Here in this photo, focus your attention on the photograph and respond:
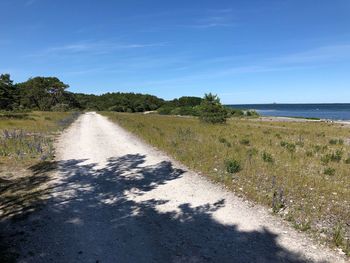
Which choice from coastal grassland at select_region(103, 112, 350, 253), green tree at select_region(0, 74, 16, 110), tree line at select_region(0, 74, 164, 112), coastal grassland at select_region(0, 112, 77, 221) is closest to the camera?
coastal grassland at select_region(103, 112, 350, 253)

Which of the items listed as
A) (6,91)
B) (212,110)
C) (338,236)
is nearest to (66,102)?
(6,91)

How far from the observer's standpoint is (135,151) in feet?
52.9

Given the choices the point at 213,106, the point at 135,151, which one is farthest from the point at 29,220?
the point at 213,106

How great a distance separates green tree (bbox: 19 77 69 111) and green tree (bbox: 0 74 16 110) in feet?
190

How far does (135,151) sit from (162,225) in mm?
9776

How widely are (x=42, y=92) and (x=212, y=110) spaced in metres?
82.7

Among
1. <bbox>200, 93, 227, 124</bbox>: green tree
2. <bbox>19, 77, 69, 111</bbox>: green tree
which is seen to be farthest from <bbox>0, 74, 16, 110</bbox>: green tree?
<bbox>19, 77, 69, 111</bbox>: green tree

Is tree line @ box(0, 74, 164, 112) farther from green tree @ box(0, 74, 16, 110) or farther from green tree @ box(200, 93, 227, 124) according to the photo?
green tree @ box(200, 93, 227, 124)

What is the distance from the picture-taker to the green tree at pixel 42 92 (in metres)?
100

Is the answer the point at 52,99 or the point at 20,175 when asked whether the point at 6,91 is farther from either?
the point at 52,99

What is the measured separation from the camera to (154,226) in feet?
21.3

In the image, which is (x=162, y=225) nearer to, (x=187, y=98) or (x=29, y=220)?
(x=29, y=220)

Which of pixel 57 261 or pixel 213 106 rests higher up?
pixel 213 106

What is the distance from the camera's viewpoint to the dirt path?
5.32 metres
